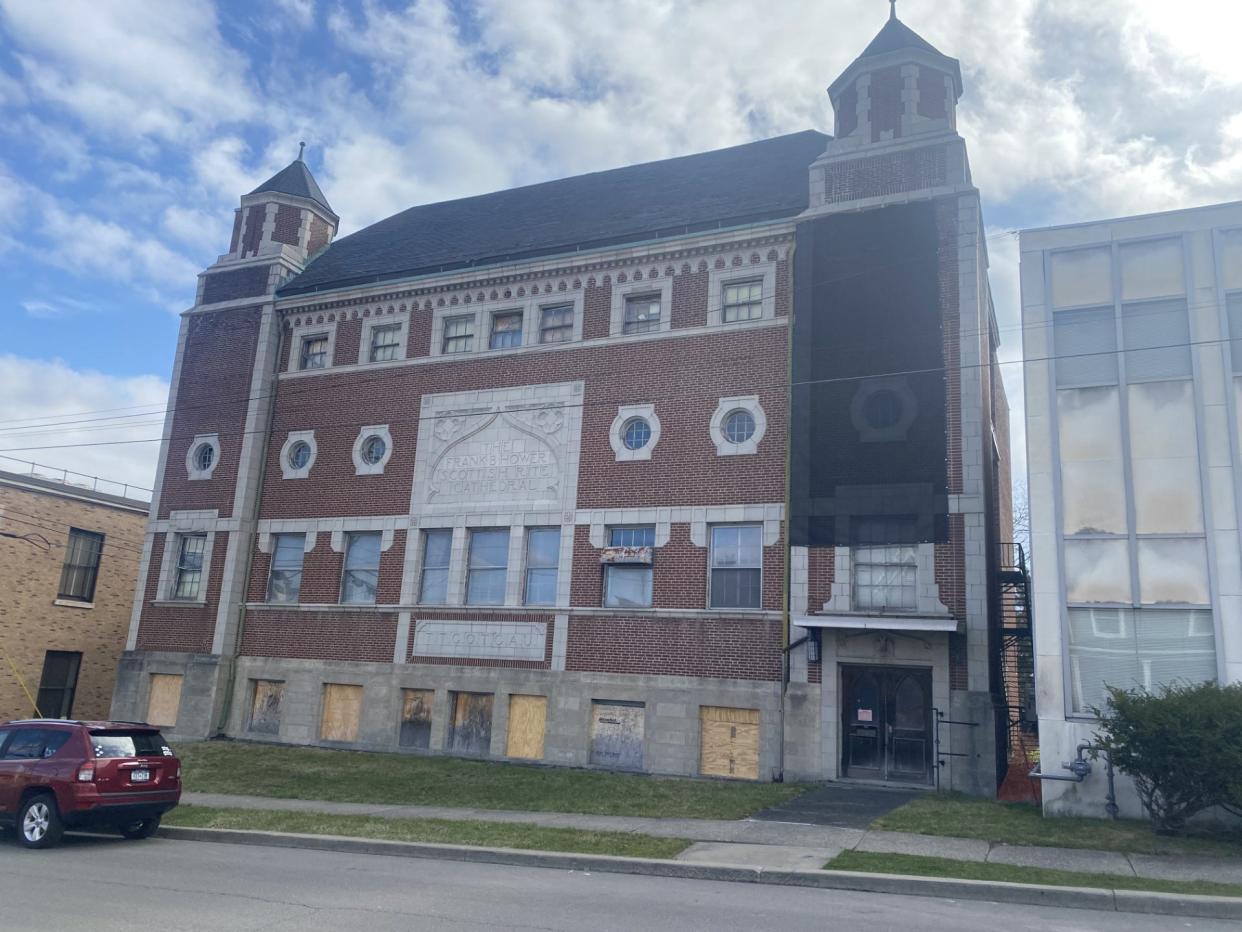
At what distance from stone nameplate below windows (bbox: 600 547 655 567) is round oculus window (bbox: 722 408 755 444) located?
3148 mm

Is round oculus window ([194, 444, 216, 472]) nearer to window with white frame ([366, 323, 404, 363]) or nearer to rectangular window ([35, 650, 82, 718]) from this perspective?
window with white frame ([366, 323, 404, 363])

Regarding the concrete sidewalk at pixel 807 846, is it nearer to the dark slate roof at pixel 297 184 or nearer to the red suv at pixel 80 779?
the red suv at pixel 80 779

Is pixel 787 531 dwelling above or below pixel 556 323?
below

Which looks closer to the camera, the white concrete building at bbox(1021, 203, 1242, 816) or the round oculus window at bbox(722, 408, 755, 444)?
the white concrete building at bbox(1021, 203, 1242, 816)

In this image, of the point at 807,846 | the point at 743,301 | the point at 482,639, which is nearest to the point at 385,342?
the point at 482,639

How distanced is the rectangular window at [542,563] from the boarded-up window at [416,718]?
11.6 feet

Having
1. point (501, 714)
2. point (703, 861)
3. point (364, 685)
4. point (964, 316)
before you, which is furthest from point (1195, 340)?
point (364, 685)

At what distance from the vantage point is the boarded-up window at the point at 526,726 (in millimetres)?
22844

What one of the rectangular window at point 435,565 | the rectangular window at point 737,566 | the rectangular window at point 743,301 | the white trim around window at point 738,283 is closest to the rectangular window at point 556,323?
the white trim around window at point 738,283

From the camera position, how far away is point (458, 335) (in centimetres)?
2669

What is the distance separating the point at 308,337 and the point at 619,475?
11.2 meters

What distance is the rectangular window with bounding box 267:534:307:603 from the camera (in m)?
27.0

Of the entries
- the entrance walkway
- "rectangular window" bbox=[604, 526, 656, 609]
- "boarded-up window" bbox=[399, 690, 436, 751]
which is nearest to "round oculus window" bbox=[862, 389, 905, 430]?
"rectangular window" bbox=[604, 526, 656, 609]

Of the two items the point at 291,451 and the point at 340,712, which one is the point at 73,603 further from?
the point at 340,712
